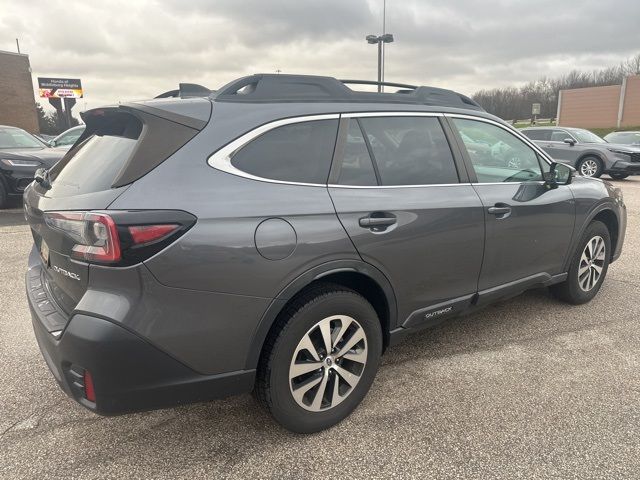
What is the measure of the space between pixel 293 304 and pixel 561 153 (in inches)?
594

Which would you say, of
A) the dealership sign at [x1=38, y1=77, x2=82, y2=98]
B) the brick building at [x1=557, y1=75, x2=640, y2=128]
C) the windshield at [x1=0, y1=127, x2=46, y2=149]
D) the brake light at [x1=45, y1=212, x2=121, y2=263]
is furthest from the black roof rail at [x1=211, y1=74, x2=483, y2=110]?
the dealership sign at [x1=38, y1=77, x2=82, y2=98]

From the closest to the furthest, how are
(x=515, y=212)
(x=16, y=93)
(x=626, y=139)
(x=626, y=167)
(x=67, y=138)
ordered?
1. (x=515, y=212)
2. (x=67, y=138)
3. (x=626, y=167)
4. (x=626, y=139)
5. (x=16, y=93)

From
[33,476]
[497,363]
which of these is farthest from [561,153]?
[33,476]

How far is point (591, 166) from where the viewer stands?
564 inches

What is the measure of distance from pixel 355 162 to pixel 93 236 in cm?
133

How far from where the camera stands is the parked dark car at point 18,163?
322 inches

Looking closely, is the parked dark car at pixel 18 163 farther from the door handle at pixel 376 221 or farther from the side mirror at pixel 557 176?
the side mirror at pixel 557 176

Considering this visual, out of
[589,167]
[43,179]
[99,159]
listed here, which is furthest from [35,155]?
[589,167]

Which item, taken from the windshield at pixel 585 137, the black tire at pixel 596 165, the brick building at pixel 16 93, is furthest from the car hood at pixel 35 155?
the brick building at pixel 16 93

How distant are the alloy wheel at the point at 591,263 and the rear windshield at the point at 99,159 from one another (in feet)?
12.0

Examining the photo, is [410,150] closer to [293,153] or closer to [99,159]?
[293,153]

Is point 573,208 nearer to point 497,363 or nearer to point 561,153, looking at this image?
point 497,363

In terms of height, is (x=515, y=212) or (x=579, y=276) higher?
(x=515, y=212)

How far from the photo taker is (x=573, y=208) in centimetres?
379
